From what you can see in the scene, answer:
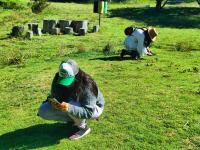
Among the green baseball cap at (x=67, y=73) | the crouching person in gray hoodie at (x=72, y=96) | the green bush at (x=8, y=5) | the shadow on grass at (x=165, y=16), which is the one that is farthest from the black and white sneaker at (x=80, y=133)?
the green bush at (x=8, y=5)

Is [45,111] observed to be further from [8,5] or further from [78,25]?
[8,5]

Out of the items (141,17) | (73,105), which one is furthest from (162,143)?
(141,17)

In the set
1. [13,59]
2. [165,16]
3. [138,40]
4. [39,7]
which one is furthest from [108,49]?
[165,16]

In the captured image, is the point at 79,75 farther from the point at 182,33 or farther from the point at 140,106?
the point at 182,33

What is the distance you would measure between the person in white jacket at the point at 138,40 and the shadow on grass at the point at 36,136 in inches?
234

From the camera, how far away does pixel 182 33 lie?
21172 millimetres

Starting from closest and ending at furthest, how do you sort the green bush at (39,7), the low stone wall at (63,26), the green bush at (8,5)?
the low stone wall at (63,26) < the green bush at (39,7) < the green bush at (8,5)

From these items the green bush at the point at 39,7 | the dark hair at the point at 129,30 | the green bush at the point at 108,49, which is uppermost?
the green bush at the point at 39,7

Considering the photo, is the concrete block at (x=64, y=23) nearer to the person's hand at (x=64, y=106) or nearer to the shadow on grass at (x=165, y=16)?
the shadow on grass at (x=165, y=16)

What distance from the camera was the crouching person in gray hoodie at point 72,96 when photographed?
7.31 m

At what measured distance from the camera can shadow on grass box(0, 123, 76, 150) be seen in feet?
25.5

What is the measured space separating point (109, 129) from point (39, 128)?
1.31m

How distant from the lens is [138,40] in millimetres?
13891

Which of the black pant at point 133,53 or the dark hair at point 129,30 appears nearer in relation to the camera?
the dark hair at point 129,30
